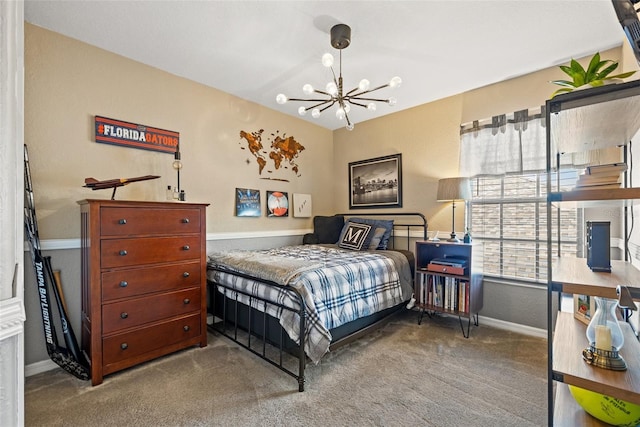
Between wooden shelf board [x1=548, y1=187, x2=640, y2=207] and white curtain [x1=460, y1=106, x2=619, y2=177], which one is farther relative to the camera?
white curtain [x1=460, y1=106, x2=619, y2=177]

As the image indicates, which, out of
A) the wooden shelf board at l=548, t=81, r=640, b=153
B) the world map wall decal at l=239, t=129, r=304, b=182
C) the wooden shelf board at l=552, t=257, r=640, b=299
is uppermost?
the world map wall decal at l=239, t=129, r=304, b=182

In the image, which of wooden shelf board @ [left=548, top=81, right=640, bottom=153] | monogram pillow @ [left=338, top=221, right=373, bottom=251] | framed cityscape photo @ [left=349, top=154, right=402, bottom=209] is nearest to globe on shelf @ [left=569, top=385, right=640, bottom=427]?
wooden shelf board @ [left=548, top=81, right=640, bottom=153]

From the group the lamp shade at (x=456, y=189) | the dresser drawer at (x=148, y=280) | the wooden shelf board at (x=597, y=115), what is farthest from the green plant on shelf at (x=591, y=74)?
the dresser drawer at (x=148, y=280)

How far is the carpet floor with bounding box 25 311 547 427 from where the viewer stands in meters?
1.64

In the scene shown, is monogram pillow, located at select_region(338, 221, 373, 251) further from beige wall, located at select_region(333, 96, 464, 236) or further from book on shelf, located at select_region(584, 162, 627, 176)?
book on shelf, located at select_region(584, 162, 627, 176)

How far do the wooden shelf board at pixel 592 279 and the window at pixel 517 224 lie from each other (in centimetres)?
169

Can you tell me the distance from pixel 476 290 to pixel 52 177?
382 centimetres

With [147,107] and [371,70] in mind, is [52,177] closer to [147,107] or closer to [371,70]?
[147,107]

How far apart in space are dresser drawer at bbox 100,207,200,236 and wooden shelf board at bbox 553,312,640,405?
95.1 inches

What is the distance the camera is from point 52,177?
225cm

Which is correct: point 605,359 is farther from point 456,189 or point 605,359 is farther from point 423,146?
point 423,146

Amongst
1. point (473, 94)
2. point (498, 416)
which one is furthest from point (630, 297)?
point (473, 94)

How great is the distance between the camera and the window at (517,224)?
105 inches

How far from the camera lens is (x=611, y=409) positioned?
1004 millimetres
